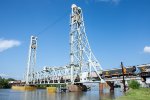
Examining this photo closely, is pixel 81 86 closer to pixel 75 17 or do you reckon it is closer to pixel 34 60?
pixel 75 17

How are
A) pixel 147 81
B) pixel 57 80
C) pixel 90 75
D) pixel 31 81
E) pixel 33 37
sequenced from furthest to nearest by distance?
pixel 33 37 < pixel 31 81 < pixel 57 80 < pixel 90 75 < pixel 147 81

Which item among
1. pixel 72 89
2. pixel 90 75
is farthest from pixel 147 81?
pixel 72 89

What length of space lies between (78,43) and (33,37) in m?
73.1

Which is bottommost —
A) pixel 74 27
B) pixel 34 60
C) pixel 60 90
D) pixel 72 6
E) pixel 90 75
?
pixel 60 90

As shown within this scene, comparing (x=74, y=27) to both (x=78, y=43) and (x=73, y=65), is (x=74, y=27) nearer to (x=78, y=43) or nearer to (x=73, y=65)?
(x=78, y=43)

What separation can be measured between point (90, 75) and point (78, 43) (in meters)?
16.2

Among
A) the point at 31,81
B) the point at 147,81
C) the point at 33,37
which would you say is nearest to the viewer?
the point at 147,81

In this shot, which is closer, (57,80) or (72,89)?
(72,89)

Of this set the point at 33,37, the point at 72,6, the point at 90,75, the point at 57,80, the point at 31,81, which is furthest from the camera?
the point at 33,37

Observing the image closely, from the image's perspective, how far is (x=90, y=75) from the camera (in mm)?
95000

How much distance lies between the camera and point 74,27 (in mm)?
106375

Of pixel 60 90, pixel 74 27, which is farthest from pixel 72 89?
pixel 74 27

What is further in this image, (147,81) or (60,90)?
(60,90)

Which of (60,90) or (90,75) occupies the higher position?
(90,75)
